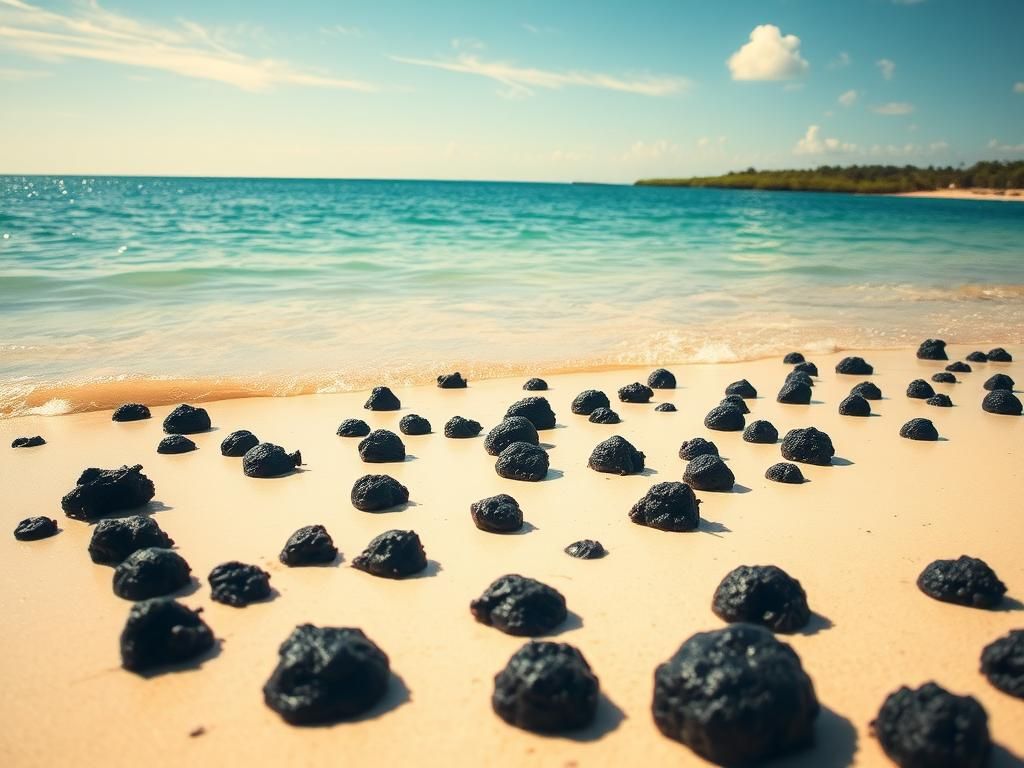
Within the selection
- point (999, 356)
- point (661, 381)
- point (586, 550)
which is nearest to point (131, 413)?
point (586, 550)

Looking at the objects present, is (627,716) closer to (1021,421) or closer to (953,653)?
(953,653)

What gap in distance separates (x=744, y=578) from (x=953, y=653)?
3.74 feet

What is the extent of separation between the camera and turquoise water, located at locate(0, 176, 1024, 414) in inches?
498

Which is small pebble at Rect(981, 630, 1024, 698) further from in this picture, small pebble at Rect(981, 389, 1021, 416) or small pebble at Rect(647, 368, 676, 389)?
small pebble at Rect(647, 368, 676, 389)

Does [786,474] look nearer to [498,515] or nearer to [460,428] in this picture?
[498,515]

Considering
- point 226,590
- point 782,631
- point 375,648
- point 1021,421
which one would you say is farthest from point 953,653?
point 1021,421

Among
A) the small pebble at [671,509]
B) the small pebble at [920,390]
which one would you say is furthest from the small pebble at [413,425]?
the small pebble at [920,390]

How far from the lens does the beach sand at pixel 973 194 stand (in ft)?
347

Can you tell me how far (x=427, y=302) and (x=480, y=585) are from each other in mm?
14461

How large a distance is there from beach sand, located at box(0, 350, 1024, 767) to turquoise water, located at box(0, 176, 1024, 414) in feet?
11.1

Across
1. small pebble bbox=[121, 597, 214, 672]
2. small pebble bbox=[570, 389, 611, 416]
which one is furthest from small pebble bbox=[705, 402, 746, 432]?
small pebble bbox=[121, 597, 214, 672]

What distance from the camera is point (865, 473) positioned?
7.42m

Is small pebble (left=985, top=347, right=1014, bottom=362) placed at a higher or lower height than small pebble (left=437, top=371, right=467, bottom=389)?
higher

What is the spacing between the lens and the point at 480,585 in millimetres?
5172
